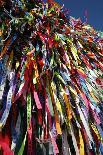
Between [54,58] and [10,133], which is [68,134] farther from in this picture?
[54,58]

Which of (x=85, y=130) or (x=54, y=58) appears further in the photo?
(x=54, y=58)

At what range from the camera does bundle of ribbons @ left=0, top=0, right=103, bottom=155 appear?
230 centimetres

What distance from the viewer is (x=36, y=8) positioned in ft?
10.7

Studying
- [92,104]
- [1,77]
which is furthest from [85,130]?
[1,77]

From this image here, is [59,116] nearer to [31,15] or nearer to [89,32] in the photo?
[31,15]

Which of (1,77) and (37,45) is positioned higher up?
(37,45)

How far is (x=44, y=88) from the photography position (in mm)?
2561

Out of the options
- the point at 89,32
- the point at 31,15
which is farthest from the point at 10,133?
the point at 89,32

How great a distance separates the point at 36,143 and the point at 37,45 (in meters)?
0.97

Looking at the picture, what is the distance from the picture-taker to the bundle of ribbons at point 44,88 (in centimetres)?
230

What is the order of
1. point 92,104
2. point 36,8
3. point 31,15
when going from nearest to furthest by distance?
point 92,104 < point 31,15 < point 36,8

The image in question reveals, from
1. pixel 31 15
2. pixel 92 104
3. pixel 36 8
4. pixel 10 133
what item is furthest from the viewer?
pixel 36 8

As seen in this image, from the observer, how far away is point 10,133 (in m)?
2.26

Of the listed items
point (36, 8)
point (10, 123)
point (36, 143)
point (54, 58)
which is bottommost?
point (36, 143)
